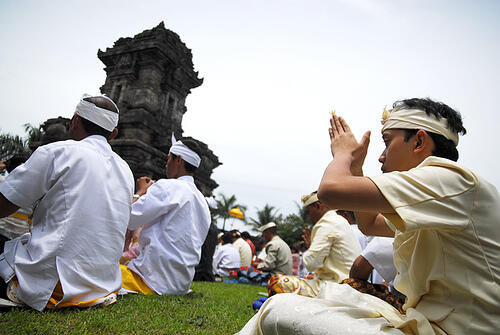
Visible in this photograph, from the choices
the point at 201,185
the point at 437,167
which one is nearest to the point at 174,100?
the point at 201,185

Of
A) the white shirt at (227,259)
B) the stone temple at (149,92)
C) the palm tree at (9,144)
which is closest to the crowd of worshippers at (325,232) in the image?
the white shirt at (227,259)

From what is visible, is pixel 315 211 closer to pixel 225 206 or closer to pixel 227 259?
pixel 227 259

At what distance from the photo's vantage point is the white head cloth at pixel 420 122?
1.65 m

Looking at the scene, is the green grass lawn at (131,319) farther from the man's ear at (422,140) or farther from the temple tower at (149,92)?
the temple tower at (149,92)

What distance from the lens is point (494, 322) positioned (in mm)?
1155

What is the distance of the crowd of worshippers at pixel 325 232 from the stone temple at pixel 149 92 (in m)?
10.4

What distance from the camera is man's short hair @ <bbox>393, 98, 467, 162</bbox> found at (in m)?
1.66

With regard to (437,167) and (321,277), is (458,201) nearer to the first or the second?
(437,167)

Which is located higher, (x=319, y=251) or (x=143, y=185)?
(x=143, y=185)

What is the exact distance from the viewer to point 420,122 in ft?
5.51

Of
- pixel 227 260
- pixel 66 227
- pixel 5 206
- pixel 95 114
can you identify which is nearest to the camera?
pixel 5 206

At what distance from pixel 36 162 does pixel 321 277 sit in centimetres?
340

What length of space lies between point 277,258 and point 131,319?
21.1ft

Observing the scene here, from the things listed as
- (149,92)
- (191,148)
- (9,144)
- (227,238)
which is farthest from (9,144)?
(191,148)
